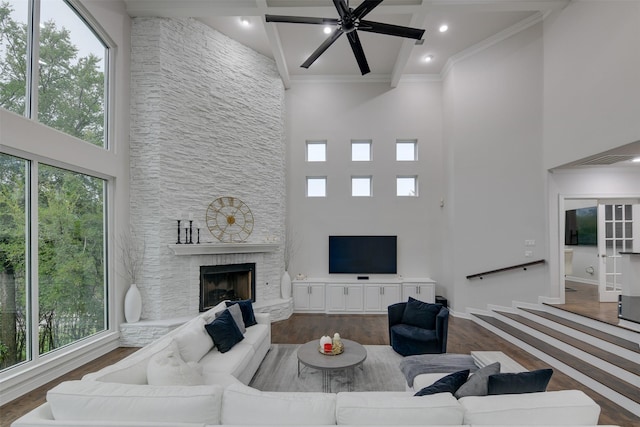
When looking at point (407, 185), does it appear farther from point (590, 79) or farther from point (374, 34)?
point (590, 79)

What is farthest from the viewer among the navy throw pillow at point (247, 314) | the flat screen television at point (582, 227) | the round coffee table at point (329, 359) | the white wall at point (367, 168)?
the flat screen television at point (582, 227)

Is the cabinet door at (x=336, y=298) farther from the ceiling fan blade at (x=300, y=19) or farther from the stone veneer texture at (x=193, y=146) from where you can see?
the ceiling fan blade at (x=300, y=19)

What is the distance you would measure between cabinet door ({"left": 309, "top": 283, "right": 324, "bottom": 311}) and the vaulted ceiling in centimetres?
460

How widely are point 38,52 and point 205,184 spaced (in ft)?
8.53

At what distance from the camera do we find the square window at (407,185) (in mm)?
7027

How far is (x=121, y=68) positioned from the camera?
4633mm

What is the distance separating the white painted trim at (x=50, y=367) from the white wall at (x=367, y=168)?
12.2 ft

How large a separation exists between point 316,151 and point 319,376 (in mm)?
4937

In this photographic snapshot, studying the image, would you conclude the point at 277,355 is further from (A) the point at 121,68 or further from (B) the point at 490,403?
(A) the point at 121,68

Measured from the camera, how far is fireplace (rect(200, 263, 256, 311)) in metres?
5.27

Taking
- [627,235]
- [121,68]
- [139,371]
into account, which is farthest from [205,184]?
[627,235]

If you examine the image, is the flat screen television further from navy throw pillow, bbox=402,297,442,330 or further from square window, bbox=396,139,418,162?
navy throw pillow, bbox=402,297,442,330

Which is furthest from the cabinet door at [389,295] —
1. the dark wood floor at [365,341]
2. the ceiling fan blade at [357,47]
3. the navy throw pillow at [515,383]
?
the navy throw pillow at [515,383]

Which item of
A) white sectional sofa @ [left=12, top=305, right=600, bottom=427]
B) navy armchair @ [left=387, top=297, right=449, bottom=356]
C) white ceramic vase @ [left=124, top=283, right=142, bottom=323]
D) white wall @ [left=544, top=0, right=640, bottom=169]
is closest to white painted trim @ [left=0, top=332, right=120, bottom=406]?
white ceramic vase @ [left=124, top=283, right=142, bottom=323]
